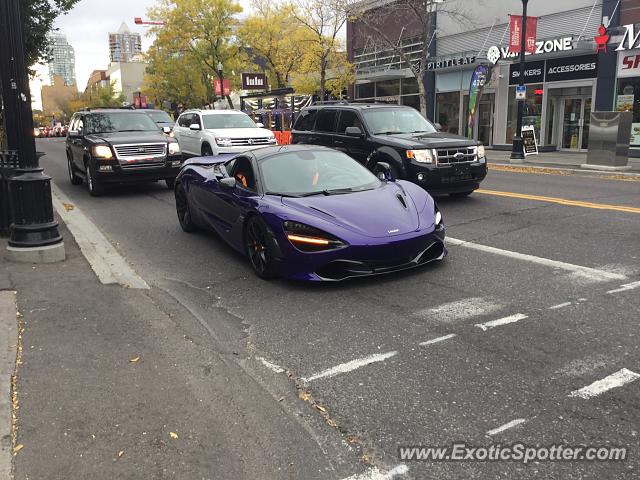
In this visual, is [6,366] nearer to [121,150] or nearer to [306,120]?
[121,150]

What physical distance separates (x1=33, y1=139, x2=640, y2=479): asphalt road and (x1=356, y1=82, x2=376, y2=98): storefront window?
30690 mm

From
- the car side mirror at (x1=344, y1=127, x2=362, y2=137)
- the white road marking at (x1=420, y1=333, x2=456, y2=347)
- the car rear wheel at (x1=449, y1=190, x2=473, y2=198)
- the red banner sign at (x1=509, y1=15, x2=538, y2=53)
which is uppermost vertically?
the red banner sign at (x1=509, y1=15, x2=538, y2=53)

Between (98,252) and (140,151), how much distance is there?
18.3ft

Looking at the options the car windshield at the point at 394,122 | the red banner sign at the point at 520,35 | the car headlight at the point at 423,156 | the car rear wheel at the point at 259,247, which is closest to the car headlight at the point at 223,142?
the car windshield at the point at 394,122

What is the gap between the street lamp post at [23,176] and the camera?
659 cm

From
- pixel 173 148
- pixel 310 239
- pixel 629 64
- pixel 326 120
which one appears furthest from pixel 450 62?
pixel 310 239

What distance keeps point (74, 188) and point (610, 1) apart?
2038 cm

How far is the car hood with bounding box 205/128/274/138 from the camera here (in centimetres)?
1587

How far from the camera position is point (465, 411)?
3385 mm

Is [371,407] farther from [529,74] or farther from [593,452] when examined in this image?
[529,74]

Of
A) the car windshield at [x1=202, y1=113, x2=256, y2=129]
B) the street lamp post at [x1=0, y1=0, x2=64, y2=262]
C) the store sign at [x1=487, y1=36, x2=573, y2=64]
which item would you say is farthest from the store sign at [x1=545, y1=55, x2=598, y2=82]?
the street lamp post at [x1=0, y1=0, x2=64, y2=262]

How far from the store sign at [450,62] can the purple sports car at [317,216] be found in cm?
2303

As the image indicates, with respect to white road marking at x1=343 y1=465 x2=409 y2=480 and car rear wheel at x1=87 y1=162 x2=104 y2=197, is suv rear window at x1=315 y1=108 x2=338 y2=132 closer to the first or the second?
car rear wheel at x1=87 y1=162 x2=104 y2=197

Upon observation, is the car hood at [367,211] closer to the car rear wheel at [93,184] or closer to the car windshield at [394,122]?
the car windshield at [394,122]
